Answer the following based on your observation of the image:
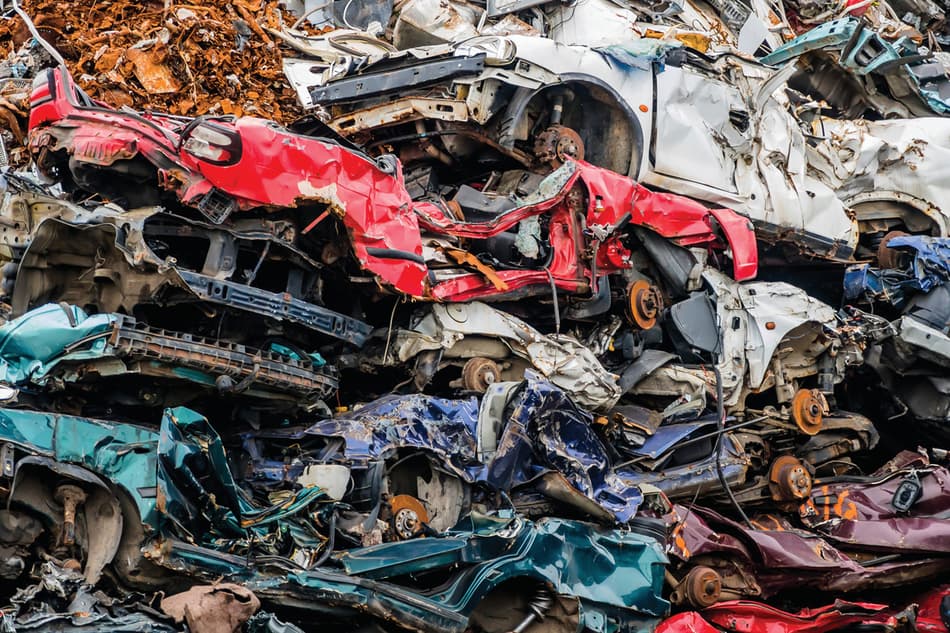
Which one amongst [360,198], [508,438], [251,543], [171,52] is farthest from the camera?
[171,52]

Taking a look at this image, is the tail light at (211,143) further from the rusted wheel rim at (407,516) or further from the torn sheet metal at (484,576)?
the torn sheet metal at (484,576)

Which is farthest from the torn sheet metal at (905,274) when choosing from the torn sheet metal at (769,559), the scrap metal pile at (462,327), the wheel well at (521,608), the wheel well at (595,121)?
the wheel well at (521,608)

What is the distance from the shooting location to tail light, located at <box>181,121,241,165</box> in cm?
842

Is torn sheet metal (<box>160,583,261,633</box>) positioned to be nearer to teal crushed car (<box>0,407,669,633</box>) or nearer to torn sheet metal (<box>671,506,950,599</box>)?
teal crushed car (<box>0,407,669,633</box>)

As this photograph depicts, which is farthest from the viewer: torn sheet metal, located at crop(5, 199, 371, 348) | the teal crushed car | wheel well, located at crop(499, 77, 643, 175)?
wheel well, located at crop(499, 77, 643, 175)

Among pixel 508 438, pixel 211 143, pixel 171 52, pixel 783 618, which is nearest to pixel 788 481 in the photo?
pixel 783 618

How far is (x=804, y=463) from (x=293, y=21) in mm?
7863

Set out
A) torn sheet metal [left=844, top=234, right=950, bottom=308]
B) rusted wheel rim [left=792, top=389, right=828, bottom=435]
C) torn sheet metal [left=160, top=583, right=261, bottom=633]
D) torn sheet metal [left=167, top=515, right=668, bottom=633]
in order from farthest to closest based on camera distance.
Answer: torn sheet metal [left=844, top=234, right=950, bottom=308] → rusted wheel rim [left=792, top=389, right=828, bottom=435] → torn sheet metal [left=167, top=515, right=668, bottom=633] → torn sheet metal [left=160, top=583, right=261, bottom=633]

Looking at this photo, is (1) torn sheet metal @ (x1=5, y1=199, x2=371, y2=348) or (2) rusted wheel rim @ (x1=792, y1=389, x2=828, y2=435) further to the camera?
(2) rusted wheel rim @ (x1=792, y1=389, x2=828, y2=435)

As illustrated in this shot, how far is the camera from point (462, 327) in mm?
9859

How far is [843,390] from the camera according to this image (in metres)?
13.1

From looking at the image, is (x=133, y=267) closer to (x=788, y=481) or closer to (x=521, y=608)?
(x=521, y=608)

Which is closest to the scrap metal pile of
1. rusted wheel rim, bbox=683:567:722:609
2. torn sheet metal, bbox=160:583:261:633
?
torn sheet metal, bbox=160:583:261:633

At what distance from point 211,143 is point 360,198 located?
3.86 ft
